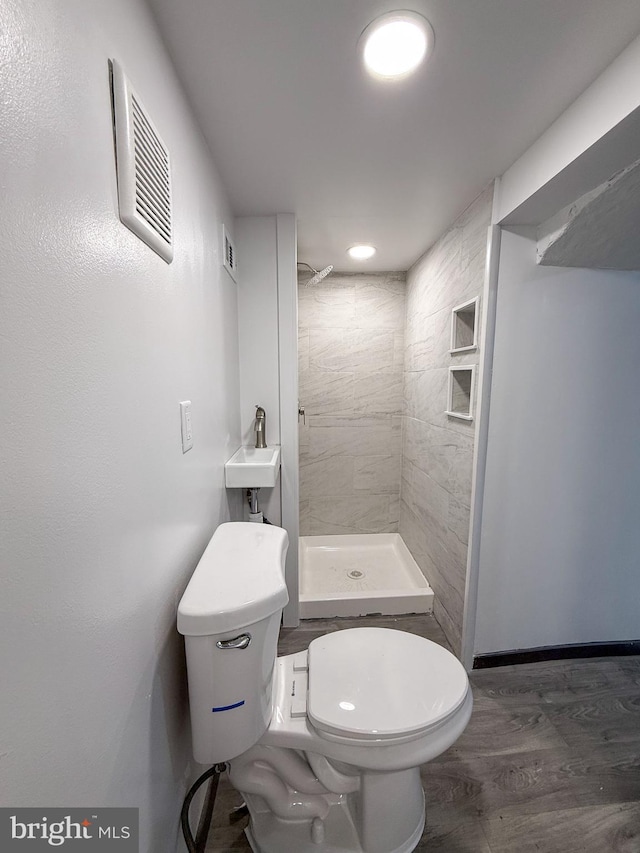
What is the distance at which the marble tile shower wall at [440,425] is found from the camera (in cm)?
163

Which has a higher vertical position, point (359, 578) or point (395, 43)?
point (395, 43)

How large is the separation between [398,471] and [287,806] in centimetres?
212

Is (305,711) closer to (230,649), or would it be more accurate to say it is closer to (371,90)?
(230,649)

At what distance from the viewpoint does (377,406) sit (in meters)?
2.75

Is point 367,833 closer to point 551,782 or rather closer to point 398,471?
point 551,782

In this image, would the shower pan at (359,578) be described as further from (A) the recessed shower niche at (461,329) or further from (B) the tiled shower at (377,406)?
(A) the recessed shower niche at (461,329)

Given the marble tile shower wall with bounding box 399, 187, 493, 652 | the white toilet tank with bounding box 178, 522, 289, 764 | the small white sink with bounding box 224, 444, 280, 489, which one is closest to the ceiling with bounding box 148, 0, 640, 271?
the marble tile shower wall with bounding box 399, 187, 493, 652

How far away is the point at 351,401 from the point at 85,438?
2307 millimetres

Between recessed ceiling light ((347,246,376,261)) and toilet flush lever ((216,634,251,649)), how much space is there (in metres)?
2.12

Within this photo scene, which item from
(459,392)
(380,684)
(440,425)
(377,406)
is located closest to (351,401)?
(377,406)

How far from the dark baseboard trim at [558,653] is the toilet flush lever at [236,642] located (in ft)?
4.82

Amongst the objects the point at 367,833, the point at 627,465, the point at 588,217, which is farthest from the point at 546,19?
the point at 367,833

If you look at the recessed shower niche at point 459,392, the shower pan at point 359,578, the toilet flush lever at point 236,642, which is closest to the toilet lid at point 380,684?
the toilet flush lever at point 236,642

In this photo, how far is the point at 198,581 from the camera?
0.83 meters
